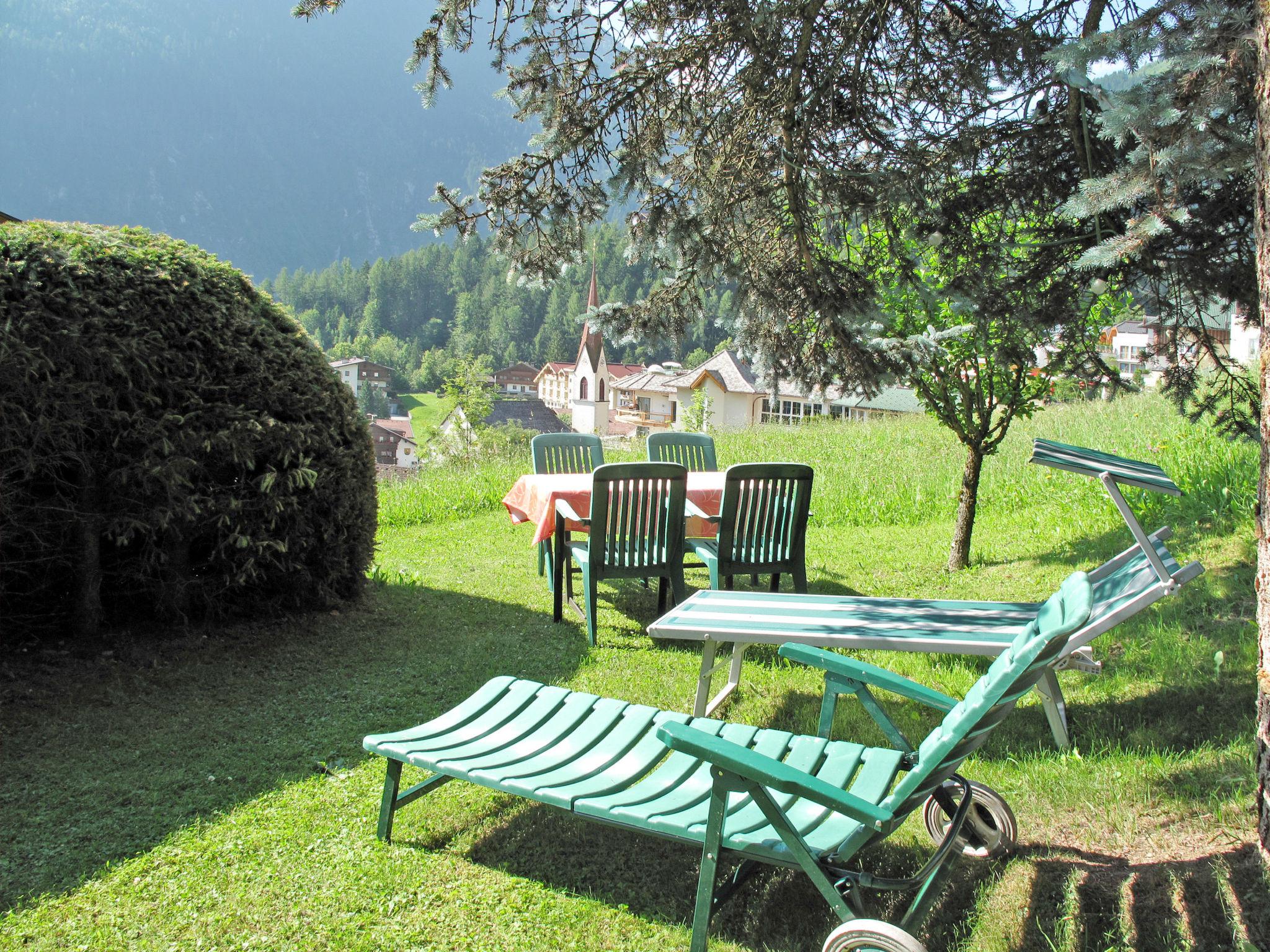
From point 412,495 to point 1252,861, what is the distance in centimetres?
914

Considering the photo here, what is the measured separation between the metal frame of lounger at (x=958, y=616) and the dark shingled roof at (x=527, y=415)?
61147 mm

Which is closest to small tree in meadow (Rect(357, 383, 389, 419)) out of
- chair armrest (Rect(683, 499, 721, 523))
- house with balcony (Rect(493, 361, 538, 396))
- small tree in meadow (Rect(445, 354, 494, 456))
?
house with balcony (Rect(493, 361, 538, 396))

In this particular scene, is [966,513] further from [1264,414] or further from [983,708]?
[983,708]

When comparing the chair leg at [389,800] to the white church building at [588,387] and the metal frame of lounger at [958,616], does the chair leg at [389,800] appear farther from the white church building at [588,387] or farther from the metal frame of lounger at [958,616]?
the white church building at [588,387]

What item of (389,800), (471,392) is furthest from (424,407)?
(389,800)

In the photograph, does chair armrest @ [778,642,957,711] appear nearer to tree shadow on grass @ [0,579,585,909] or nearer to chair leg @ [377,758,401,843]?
chair leg @ [377,758,401,843]

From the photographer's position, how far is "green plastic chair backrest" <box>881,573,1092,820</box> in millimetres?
2160

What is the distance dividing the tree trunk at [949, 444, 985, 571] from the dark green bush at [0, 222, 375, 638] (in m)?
4.53

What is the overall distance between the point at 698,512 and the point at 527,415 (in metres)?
65.1

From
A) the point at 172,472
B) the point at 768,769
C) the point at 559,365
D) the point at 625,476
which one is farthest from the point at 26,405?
the point at 559,365

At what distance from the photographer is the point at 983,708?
7.11 ft

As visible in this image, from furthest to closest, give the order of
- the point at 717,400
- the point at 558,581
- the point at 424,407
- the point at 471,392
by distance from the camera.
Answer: the point at 424,407
the point at 717,400
the point at 471,392
the point at 558,581

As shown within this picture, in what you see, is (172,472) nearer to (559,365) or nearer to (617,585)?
(617,585)

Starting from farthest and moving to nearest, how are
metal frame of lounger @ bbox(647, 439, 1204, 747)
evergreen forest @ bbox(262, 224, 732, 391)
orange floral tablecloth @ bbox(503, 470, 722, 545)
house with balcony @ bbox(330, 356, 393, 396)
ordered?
evergreen forest @ bbox(262, 224, 732, 391), house with balcony @ bbox(330, 356, 393, 396), orange floral tablecloth @ bbox(503, 470, 722, 545), metal frame of lounger @ bbox(647, 439, 1204, 747)
